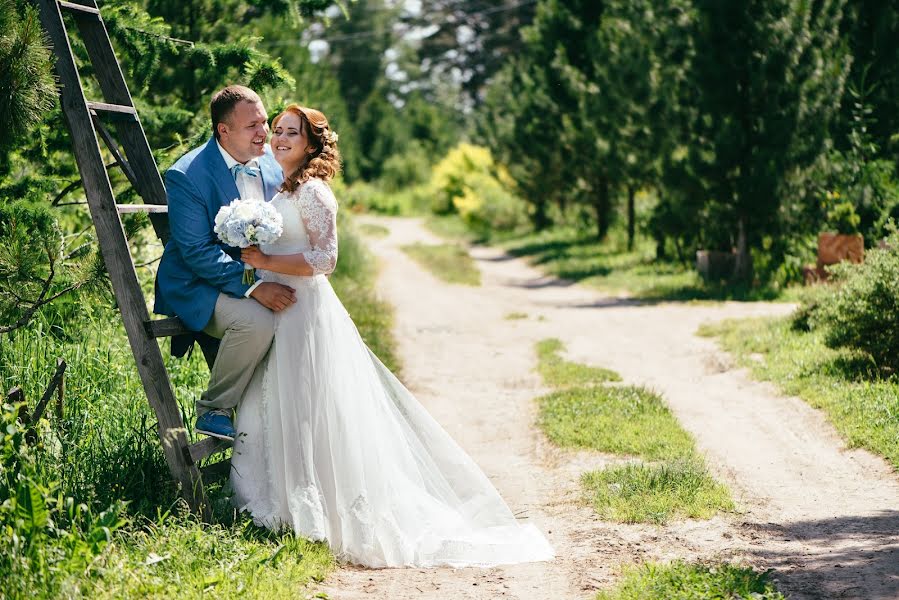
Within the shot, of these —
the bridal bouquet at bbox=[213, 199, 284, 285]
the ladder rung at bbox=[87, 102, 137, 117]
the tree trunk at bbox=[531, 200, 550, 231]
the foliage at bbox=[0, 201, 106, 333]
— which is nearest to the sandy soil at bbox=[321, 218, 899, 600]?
the bridal bouquet at bbox=[213, 199, 284, 285]

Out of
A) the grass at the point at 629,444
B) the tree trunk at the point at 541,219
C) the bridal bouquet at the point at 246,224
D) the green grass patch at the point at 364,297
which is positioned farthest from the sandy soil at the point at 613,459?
the tree trunk at the point at 541,219

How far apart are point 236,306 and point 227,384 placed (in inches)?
17.1

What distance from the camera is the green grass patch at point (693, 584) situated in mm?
4307

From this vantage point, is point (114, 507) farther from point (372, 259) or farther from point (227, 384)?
point (372, 259)

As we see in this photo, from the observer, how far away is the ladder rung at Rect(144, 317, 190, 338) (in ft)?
16.4

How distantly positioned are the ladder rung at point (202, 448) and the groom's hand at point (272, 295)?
731mm

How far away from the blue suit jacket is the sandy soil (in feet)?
4.93

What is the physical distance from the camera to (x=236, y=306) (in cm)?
516

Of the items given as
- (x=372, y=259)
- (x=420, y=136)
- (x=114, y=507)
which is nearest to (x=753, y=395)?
(x=114, y=507)

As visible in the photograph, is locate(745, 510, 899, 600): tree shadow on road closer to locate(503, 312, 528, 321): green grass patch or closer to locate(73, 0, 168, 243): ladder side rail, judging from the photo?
locate(73, 0, 168, 243): ladder side rail

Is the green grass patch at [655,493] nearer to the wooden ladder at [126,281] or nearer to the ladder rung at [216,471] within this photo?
the ladder rung at [216,471]

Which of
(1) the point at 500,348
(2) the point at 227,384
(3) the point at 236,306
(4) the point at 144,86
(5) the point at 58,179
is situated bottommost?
(1) the point at 500,348

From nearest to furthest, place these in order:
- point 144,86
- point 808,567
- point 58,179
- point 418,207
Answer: point 808,567 < point 58,179 < point 144,86 < point 418,207

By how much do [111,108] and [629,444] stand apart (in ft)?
13.4
